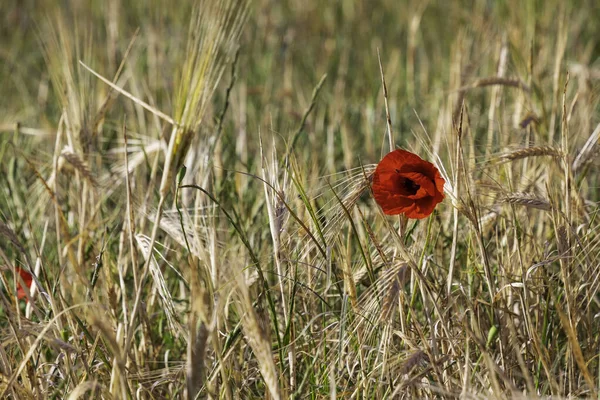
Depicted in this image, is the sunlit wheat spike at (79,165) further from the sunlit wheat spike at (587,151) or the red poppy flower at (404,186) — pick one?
the sunlit wheat spike at (587,151)

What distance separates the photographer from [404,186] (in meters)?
1.31

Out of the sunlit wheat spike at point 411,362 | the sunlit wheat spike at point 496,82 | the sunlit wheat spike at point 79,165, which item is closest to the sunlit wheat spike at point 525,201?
the sunlit wheat spike at point 411,362

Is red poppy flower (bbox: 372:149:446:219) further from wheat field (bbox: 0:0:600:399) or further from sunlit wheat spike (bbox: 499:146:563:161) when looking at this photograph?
sunlit wheat spike (bbox: 499:146:563:161)

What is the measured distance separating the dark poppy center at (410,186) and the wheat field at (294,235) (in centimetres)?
6

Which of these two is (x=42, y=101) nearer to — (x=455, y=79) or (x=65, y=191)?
(x=65, y=191)

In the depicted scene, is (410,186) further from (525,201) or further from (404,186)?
(525,201)

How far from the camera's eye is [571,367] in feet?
Result: 4.39

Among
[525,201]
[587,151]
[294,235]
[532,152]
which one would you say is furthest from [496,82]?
[294,235]

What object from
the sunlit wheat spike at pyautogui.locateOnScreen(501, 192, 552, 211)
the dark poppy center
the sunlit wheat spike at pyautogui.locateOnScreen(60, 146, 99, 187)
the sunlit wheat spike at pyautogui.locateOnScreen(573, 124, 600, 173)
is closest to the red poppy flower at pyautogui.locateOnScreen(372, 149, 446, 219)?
the dark poppy center

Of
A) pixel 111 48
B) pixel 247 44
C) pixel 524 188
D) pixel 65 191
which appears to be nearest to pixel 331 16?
pixel 247 44

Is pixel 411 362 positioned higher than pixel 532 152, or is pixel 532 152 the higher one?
pixel 532 152

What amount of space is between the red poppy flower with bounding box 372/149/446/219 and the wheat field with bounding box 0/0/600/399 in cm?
3

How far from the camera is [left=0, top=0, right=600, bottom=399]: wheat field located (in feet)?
4.22

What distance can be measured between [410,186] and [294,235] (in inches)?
9.2
